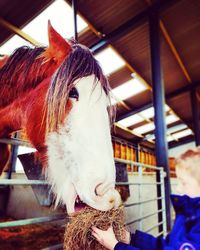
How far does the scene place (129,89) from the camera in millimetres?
7977

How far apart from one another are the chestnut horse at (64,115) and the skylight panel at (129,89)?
6.26 m

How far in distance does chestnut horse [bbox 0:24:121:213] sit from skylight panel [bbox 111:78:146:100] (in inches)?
247

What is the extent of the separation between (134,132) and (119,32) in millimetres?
7066

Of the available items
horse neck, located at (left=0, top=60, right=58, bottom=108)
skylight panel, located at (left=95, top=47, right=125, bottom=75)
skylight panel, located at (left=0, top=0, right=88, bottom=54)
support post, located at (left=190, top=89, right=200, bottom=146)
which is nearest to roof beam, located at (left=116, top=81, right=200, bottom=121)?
support post, located at (left=190, top=89, right=200, bottom=146)

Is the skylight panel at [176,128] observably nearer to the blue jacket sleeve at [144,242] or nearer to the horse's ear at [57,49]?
the blue jacket sleeve at [144,242]

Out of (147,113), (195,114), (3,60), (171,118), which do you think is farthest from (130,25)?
(171,118)

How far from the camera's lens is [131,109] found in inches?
371

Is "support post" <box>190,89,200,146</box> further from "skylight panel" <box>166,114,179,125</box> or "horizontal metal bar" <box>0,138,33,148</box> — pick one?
"horizontal metal bar" <box>0,138,33,148</box>

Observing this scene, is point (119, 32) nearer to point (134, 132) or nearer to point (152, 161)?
point (134, 132)

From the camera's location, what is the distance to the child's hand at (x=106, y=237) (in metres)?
1.03

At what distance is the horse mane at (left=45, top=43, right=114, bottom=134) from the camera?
1099mm

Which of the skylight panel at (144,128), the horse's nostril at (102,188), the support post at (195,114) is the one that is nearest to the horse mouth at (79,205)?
the horse's nostril at (102,188)

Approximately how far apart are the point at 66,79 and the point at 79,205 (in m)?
0.54

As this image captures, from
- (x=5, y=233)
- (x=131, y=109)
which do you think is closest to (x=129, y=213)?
(x=5, y=233)
